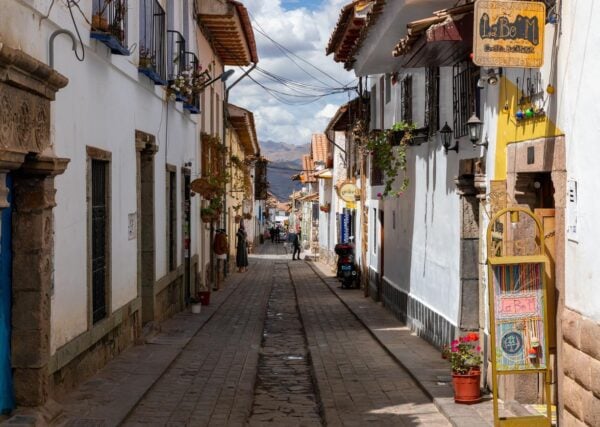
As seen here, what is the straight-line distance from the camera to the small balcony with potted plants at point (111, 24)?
10.6m

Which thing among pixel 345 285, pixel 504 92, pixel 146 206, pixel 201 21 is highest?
pixel 201 21

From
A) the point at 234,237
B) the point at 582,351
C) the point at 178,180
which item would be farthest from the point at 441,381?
the point at 234,237

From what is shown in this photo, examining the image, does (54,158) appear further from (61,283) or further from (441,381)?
(441,381)

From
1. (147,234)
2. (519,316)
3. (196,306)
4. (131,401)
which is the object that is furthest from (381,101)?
(519,316)

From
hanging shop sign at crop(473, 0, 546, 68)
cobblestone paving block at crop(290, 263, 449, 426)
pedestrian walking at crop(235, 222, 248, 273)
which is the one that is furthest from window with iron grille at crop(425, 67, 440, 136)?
pedestrian walking at crop(235, 222, 248, 273)

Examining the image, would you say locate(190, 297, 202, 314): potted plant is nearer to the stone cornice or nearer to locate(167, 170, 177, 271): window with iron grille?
locate(167, 170, 177, 271): window with iron grille

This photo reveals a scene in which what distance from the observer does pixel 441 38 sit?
32.0ft

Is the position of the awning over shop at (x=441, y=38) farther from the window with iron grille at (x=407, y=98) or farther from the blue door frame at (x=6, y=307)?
the blue door frame at (x=6, y=307)

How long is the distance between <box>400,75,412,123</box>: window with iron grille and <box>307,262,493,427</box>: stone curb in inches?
152

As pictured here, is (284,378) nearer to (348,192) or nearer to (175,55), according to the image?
(175,55)

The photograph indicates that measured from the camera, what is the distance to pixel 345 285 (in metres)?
A: 27.1

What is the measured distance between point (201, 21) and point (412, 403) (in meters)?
14.8

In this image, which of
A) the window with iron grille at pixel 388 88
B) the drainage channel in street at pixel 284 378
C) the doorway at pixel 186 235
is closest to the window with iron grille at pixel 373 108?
the window with iron grille at pixel 388 88

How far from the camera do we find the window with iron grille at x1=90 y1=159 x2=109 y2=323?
36.0ft
